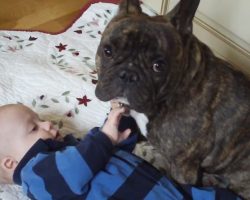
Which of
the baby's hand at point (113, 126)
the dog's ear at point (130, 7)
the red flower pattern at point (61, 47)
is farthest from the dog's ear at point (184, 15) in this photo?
the red flower pattern at point (61, 47)

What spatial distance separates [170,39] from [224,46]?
0.75 meters

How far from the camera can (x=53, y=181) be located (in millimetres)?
1294

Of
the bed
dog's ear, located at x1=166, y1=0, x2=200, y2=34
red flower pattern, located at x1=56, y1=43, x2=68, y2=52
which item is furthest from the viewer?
red flower pattern, located at x1=56, y1=43, x2=68, y2=52

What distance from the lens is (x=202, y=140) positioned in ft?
4.52

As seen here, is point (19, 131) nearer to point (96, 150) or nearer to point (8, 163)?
point (8, 163)

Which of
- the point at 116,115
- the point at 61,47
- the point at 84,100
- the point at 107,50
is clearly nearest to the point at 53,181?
the point at 116,115

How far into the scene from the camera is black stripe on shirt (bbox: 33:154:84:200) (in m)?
1.29

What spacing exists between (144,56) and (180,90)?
15 cm

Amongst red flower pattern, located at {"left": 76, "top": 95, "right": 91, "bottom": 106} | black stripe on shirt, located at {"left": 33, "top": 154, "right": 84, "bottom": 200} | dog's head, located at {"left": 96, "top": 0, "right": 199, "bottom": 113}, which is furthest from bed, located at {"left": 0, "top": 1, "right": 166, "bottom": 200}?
dog's head, located at {"left": 96, "top": 0, "right": 199, "bottom": 113}

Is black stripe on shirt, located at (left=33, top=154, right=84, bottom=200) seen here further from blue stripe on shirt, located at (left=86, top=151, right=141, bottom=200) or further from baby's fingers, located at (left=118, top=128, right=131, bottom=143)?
baby's fingers, located at (left=118, top=128, right=131, bottom=143)

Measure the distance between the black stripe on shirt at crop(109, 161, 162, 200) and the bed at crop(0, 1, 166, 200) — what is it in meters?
0.22

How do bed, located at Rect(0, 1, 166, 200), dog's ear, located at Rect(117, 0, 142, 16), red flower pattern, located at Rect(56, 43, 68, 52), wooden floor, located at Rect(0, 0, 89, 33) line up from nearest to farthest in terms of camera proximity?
dog's ear, located at Rect(117, 0, 142, 16)
bed, located at Rect(0, 1, 166, 200)
red flower pattern, located at Rect(56, 43, 68, 52)
wooden floor, located at Rect(0, 0, 89, 33)

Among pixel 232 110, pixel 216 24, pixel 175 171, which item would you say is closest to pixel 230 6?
pixel 216 24

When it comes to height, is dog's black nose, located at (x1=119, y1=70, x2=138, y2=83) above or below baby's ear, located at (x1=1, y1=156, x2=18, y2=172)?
above
